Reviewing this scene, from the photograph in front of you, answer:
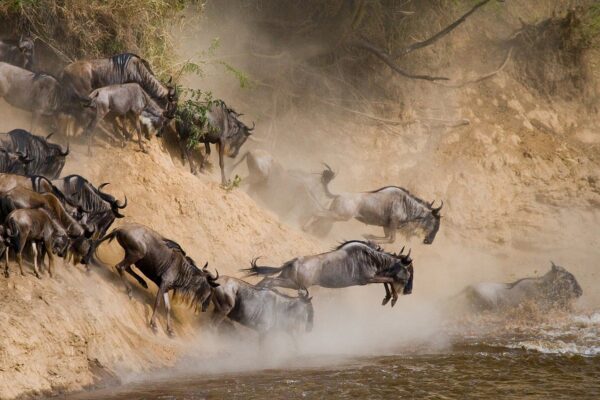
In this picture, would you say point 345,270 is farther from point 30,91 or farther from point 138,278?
point 30,91

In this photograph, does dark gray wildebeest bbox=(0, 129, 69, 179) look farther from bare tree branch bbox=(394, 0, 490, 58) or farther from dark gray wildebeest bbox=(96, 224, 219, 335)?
bare tree branch bbox=(394, 0, 490, 58)

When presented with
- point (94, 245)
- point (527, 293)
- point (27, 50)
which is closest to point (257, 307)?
point (94, 245)

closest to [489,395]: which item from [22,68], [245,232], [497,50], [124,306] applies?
[124,306]

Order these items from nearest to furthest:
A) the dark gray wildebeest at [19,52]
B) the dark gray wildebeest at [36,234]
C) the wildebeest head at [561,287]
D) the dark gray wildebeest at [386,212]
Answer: the dark gray wildebeest at [36,234]
the dark gray wildebeest at [19,52]
the wildebeest head at [561,287]
the dark gray wildebeest at [386,212]

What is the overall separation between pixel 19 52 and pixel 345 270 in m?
6.40

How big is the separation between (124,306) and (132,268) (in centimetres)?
116

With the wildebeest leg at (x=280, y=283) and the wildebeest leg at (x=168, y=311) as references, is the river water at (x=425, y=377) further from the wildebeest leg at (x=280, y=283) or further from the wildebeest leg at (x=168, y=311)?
the wildebeest leg at (x=280, y=283)

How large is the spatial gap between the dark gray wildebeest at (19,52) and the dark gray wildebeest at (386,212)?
5.91 metres

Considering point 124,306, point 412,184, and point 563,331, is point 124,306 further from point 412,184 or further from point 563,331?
point 412,184

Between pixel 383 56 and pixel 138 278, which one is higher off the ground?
pixel 383 56

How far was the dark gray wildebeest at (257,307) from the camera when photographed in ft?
38.1

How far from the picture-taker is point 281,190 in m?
16.8

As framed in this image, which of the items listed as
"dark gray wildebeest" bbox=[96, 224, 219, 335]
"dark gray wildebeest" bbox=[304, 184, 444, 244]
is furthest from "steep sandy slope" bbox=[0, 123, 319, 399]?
"dark gray wildebeest" bbox=[304, 184, 444, 244]

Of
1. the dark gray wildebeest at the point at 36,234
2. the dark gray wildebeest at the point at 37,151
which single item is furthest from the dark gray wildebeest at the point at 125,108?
the dark gray wildebeest at the point at 36,234
